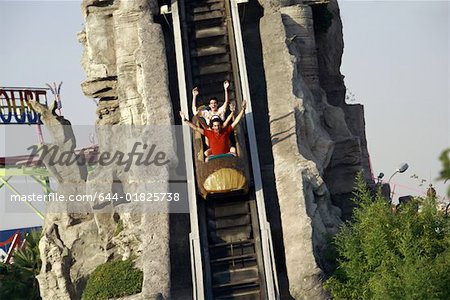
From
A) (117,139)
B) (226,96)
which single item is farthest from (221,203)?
(117,139)

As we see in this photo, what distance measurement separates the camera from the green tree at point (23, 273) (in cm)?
2189

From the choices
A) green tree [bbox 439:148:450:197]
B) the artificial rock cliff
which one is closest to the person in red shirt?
the artificial rock cliff

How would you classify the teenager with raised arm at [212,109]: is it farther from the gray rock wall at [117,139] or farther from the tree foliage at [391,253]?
the tree foliage at [391,253]

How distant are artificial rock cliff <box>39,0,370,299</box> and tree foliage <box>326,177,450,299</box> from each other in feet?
1.39

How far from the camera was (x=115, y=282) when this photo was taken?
518 inches

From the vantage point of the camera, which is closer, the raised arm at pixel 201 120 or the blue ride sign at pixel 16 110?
the raised arm at pixel 201 120

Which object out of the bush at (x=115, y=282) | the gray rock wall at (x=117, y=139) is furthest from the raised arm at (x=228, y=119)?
the bush at (x=115, y=282)

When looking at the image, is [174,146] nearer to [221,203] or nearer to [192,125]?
[192,125]

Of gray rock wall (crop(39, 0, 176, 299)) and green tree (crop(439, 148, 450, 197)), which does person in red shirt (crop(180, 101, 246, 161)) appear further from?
green tree (crop(439, 148, 450, 197))

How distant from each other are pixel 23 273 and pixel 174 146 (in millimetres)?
10286

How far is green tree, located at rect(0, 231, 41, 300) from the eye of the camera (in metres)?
21.9

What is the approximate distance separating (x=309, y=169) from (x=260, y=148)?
5.40 feet

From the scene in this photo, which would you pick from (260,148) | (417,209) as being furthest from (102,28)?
(417,209)

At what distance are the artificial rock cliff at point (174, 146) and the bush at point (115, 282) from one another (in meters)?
0.24
